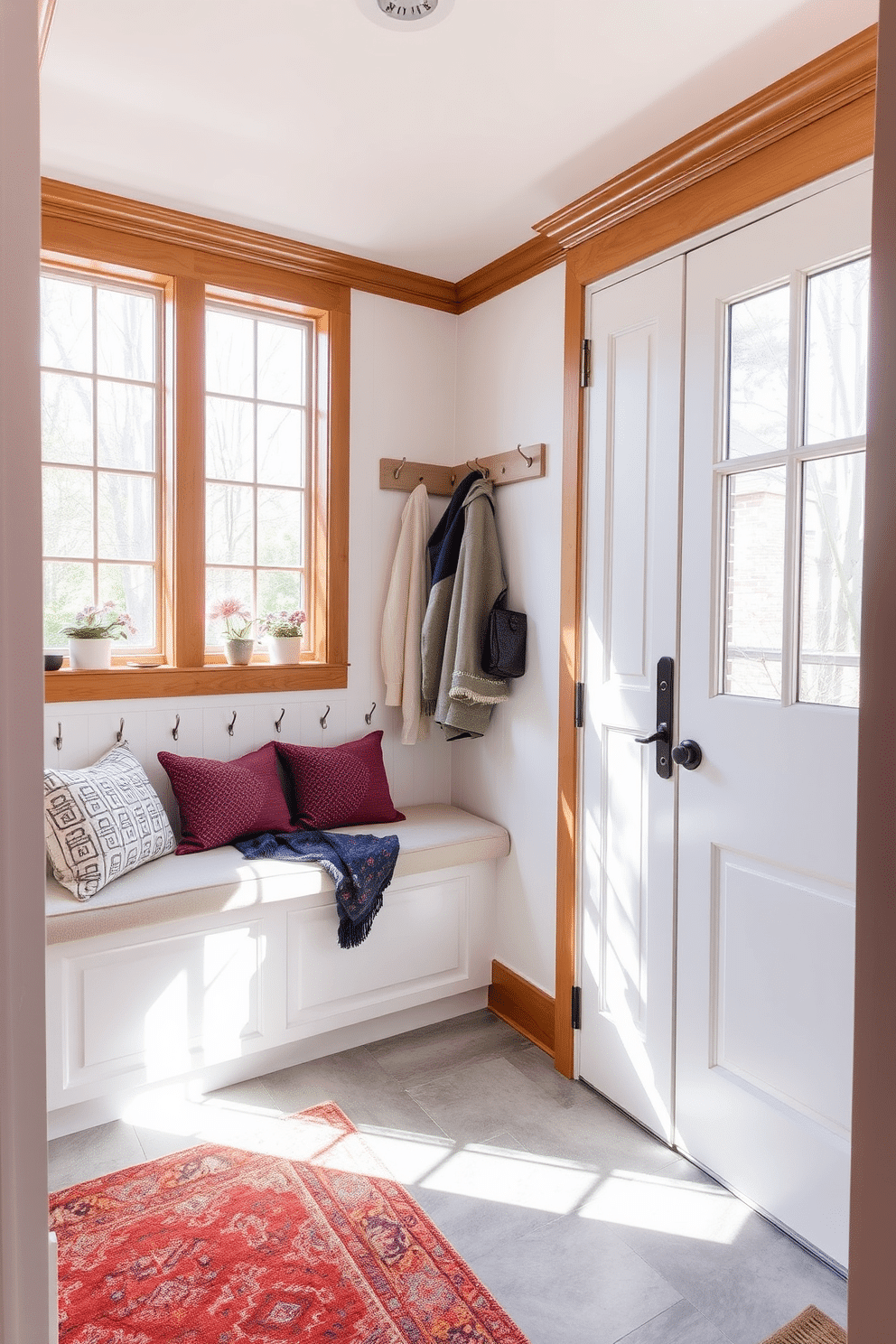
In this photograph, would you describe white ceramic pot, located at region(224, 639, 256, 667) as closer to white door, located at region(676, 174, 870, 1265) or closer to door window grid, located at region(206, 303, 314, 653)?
door window grid, located at region(206, 303, 314, 653)

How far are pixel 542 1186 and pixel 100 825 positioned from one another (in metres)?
1.42

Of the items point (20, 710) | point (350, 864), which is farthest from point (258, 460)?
point (20, 710)

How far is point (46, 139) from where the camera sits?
2.13 metres

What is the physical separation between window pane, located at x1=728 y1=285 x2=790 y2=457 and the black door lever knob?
705 mm

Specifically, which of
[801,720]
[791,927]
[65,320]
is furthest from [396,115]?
[791,927]

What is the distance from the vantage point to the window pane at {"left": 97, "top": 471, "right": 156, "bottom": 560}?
2.59 meters

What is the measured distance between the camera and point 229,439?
2779 millimetres

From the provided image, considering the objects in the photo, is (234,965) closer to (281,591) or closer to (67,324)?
(281,591)

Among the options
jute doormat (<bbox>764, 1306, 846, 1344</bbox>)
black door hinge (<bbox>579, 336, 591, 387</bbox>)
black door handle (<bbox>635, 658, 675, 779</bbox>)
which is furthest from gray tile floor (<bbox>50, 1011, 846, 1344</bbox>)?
black door hinge (<bbox>579, 336, 591, 387</bbox>)

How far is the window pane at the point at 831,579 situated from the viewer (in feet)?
5.54

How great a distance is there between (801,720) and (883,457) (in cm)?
160

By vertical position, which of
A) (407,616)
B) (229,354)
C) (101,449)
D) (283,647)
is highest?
(229,354)

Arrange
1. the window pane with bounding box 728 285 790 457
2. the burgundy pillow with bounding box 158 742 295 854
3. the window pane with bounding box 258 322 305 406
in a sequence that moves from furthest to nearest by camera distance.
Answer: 1. the window pane with bounding box 258 322 305 406
2. the burgundy pillow with bounding box 158 742 295 854
3. the window pane with bounding box 728 285 790 457

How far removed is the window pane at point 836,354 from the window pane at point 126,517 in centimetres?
195
